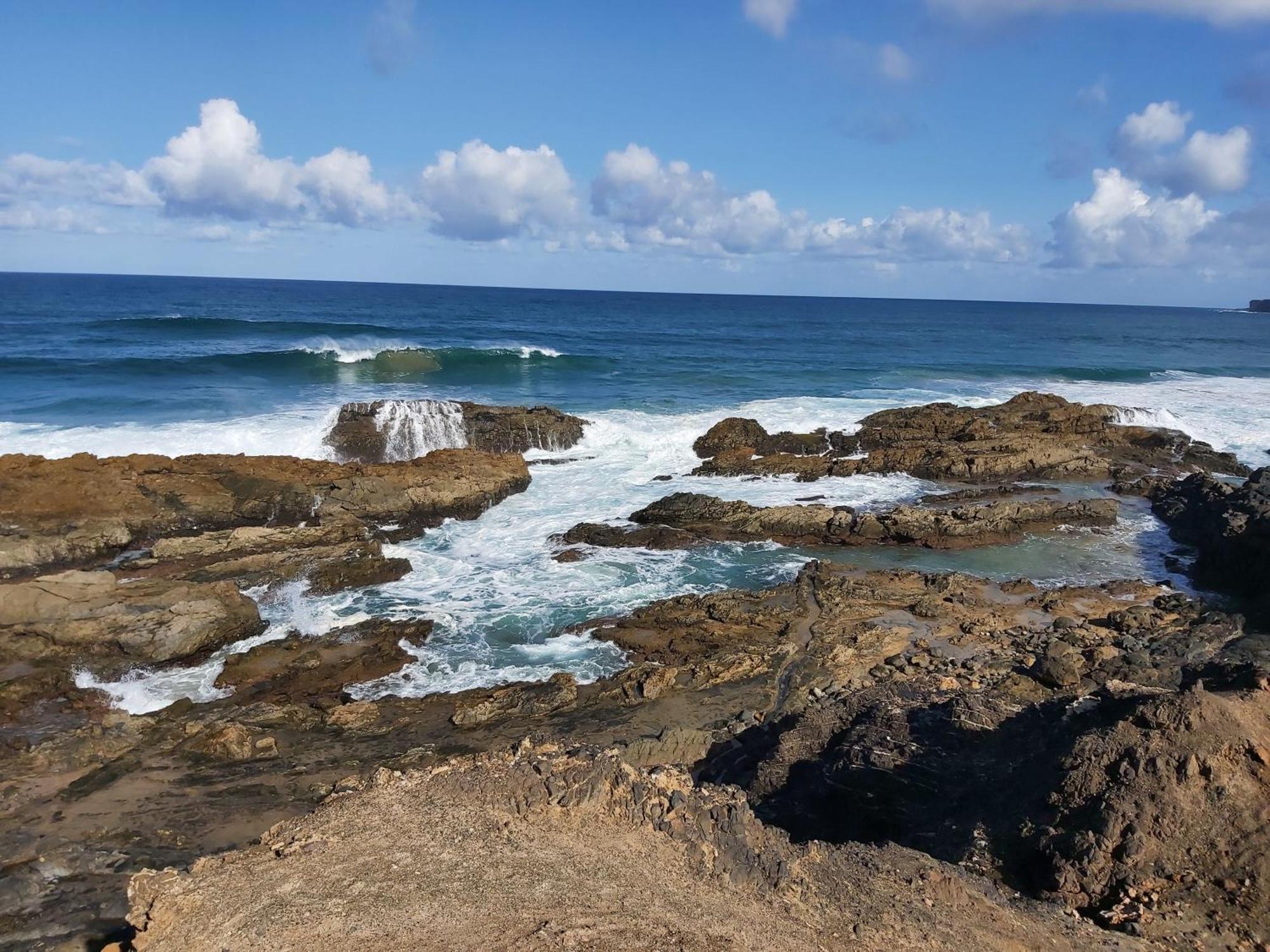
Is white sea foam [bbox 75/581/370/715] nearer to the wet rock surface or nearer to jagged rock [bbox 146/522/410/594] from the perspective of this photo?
jagged rock [bbox 146/522/410/594]

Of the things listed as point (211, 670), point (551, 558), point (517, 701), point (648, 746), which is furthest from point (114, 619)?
point (648, 746)

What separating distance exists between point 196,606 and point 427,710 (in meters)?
4.47

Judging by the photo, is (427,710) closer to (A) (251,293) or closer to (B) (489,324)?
(B) (489,324)

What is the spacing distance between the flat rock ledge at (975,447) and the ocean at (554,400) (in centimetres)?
107

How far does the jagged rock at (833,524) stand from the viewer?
1634 cm

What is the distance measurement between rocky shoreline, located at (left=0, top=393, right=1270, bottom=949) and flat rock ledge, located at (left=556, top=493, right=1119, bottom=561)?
0.09 m

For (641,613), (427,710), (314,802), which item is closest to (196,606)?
(427,710)

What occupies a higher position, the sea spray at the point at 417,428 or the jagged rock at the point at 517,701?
the sea spray at the point at 417,428

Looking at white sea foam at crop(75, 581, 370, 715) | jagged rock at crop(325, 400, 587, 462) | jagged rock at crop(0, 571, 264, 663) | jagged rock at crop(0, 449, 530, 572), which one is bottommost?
white sea foam at crop(75, 581, 370, 715)

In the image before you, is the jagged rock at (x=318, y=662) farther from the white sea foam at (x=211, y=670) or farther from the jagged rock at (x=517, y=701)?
the jagged rock at (x=517, y=701)

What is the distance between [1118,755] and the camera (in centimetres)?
577

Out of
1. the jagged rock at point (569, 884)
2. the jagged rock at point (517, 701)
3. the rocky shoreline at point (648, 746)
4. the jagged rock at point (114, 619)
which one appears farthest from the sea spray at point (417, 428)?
the jagged rock at point (569, 884)

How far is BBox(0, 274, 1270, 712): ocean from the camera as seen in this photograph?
A: 44.3 ft

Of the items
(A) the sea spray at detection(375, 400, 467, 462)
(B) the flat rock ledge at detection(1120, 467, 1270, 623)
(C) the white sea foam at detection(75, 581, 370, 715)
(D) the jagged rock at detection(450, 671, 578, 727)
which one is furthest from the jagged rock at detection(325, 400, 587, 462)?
(B) the flat rock ledge at detection(1120, 467, 1270, 623)
